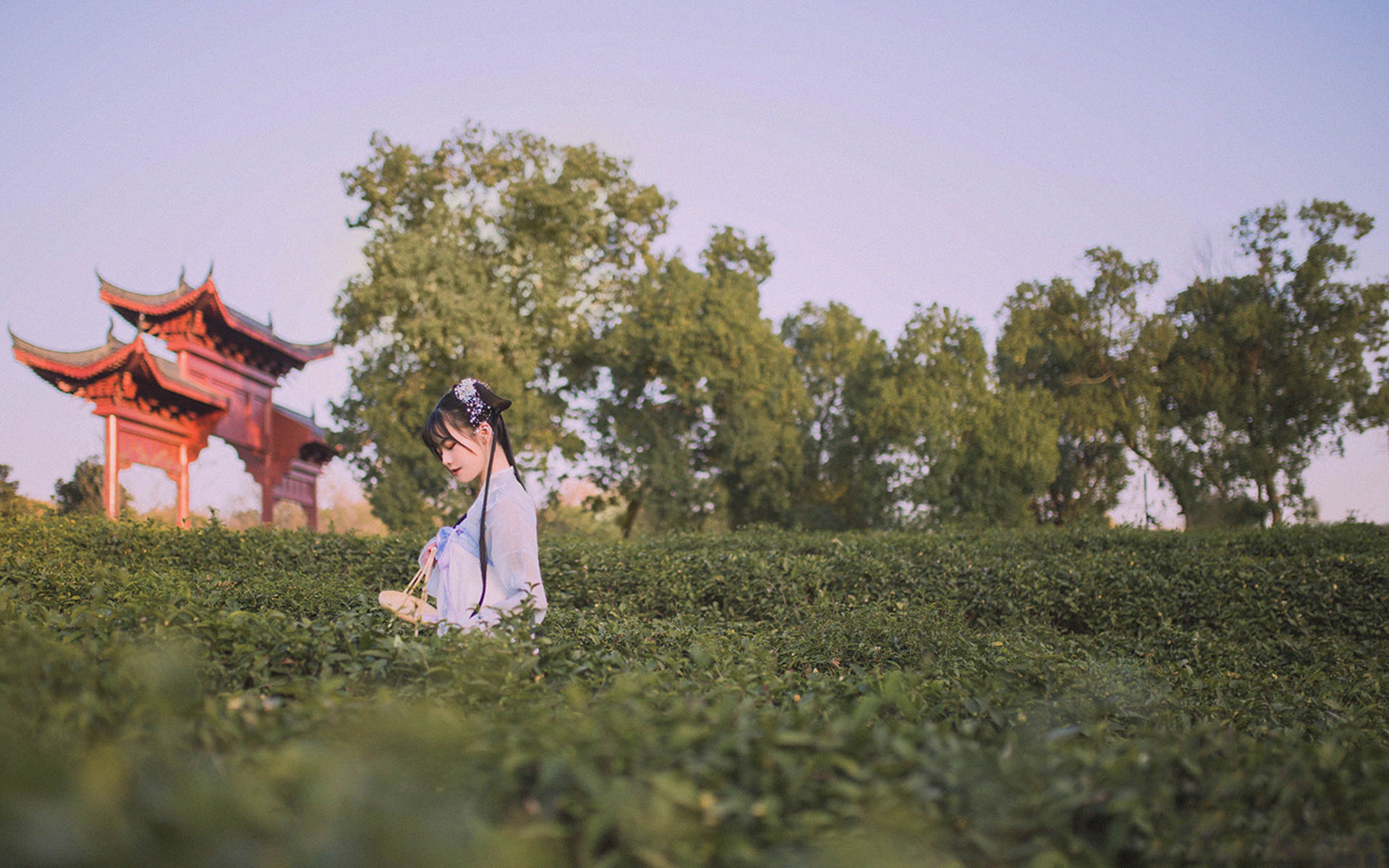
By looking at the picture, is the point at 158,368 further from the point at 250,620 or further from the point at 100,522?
the point at 250,620

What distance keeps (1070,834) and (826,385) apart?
25578mm

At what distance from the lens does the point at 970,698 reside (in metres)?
2.55

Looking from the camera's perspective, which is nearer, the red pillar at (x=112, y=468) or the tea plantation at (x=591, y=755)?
the tea plantation at (x=591, y=755)

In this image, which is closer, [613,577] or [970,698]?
[970,698]

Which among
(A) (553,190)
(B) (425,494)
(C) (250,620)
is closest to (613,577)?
(C) (250,620)

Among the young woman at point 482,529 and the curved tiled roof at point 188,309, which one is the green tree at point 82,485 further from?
the young woman at point 482,529

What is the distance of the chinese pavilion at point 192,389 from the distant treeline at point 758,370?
344 cm

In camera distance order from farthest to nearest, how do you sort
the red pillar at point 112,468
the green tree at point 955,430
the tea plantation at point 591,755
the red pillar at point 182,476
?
the green tree at point 955,430 → the red pillar at point 182,476 → the red pillar at point 112,468 → the tea plantation at point 591,755

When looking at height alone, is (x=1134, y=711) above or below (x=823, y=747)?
below

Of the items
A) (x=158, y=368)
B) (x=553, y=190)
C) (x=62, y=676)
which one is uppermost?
(x=553, y=190)

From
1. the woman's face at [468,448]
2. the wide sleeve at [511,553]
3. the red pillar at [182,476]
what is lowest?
the wide sleeve at [511,553]

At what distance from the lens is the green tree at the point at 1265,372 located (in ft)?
71.9

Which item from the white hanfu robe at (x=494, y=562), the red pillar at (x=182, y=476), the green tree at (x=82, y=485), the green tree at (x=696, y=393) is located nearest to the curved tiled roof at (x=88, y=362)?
the red pillar at (x=182, y=476)

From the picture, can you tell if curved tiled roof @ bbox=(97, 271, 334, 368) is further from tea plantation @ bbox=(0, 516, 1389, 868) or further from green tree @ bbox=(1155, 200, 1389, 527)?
green tree @ bbox=(1155, 200, 1389, 527)
